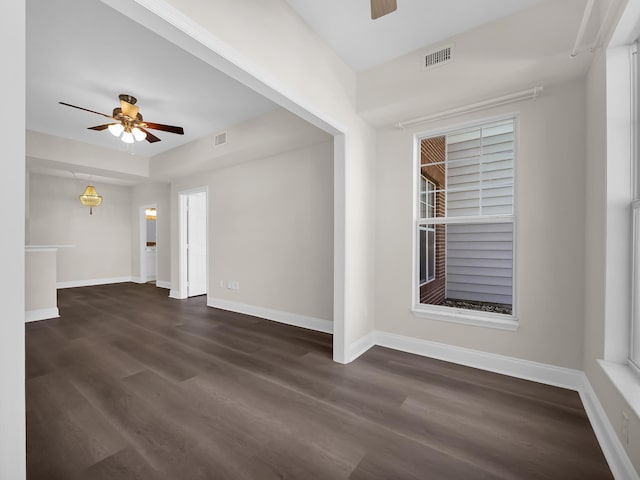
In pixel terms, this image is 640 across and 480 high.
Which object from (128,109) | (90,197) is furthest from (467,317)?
(90,197)

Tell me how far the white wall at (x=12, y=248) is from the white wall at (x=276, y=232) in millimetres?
3066

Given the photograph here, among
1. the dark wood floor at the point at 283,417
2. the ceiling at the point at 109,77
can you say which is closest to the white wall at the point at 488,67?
the ceiling at the point at 109,77

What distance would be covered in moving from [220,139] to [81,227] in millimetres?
5542

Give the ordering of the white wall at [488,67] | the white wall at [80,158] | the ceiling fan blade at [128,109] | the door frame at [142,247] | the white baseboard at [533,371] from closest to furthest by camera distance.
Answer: the white baseboard at [533,371], the white wall at [488,67], the ceiling fan blade at [128,109], the white wall at [80,158], the door frame at [142,247]

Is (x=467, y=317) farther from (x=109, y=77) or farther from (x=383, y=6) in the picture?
(x=109, y=77)

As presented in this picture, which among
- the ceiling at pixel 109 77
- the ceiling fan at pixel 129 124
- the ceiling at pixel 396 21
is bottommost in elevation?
the ceiling fan at pixel 129 124

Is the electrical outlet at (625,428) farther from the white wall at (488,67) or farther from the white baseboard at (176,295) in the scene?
the white baseboard at (176,295)

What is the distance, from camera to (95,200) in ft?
22.9

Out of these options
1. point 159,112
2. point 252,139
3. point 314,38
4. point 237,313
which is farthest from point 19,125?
point 237,313

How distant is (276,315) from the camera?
4.34 meters

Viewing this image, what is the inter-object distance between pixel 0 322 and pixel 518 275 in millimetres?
3247

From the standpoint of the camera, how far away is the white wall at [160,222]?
22.4 feet

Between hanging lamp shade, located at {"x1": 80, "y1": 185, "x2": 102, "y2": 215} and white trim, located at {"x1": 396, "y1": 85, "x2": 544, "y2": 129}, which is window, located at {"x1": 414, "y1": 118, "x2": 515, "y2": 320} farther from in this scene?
hanging lamp shade, located at {"x1": 80, "y1": 185, "x2": 102, "y2": 215}

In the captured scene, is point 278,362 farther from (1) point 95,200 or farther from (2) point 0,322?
(1) point 95,200
